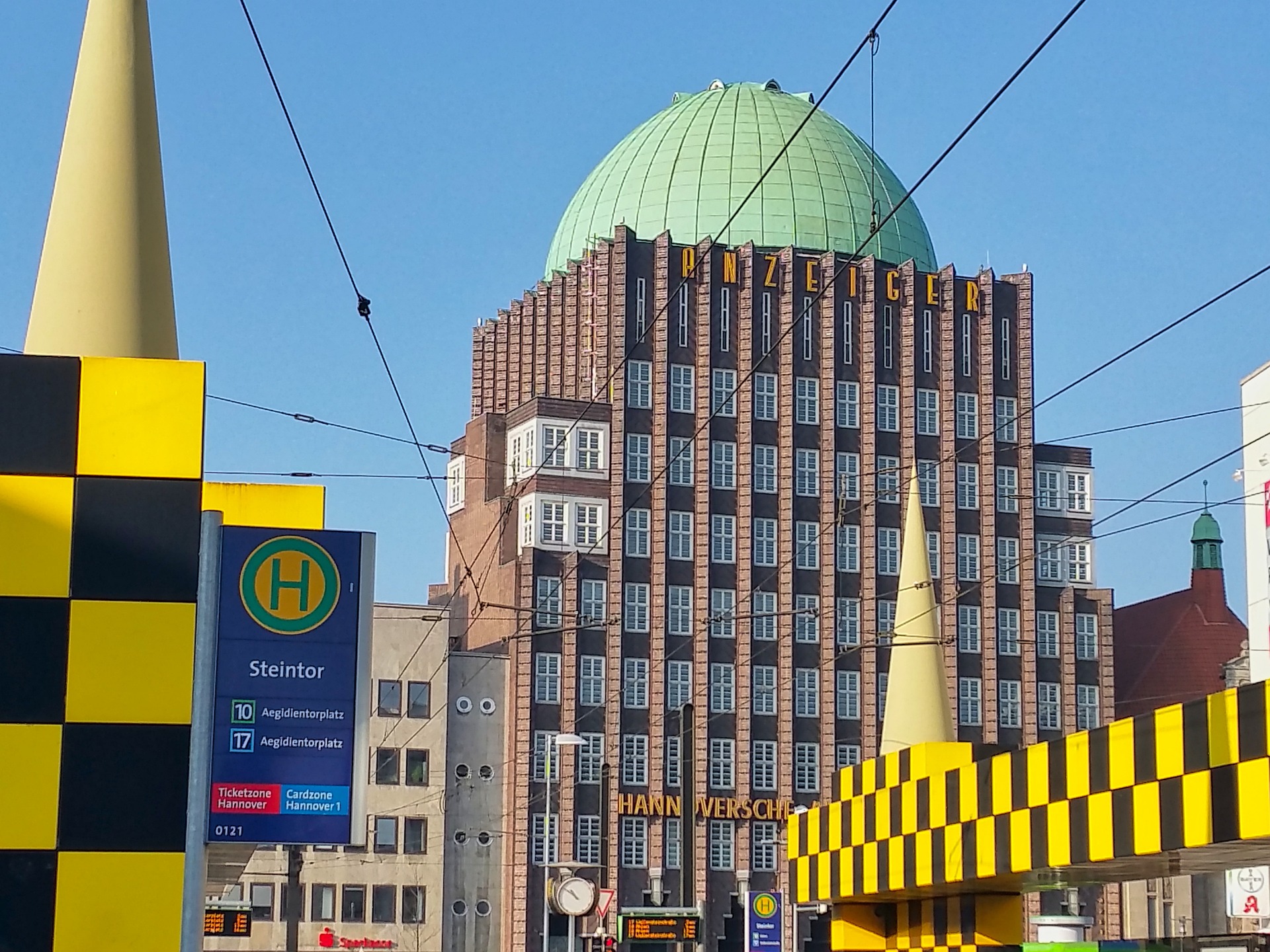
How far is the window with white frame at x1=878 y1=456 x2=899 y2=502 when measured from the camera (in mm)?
87875

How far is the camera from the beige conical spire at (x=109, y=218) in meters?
15.2

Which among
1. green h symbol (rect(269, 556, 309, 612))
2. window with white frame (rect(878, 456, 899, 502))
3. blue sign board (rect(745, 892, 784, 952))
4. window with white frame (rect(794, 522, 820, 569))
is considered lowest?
blue sign board (rect(745, 892, 784, 952))

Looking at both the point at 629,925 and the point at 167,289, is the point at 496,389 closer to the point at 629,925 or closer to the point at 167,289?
the point at 629,925

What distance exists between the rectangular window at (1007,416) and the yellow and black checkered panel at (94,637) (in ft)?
256

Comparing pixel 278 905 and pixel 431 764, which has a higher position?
pixel 431 764

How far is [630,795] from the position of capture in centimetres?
8262

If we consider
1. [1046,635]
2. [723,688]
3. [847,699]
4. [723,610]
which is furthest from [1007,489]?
[723,688]

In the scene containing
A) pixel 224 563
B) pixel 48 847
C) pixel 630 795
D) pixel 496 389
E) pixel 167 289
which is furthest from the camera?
pixel 496 389

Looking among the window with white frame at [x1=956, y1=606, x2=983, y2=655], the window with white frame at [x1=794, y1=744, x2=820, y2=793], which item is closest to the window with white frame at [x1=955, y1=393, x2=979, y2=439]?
the window with white frame at [x1=956, y1=606, x2=983, y2=655]


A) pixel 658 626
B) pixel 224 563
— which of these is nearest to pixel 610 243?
pixel 658 626

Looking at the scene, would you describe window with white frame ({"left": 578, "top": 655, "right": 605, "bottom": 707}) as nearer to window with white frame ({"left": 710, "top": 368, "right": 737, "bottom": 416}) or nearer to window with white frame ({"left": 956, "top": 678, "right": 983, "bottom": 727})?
window with white frame ({"left": 710, "top": 368, "right": 737, "bottom": 416})

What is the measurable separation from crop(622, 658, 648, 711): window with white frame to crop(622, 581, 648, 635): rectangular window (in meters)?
1.28

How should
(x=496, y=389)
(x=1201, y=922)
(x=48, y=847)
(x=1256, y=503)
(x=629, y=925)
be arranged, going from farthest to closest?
1. (x=496, y=389)
2. (x=1201, y=922)
3. (x=1256, y=503)
4. (x=629, y=925)
5. (x=48, y=847)

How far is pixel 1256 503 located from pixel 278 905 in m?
43.6
